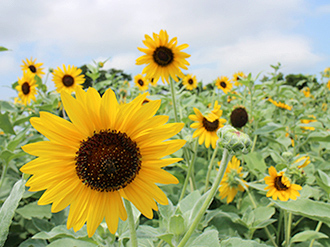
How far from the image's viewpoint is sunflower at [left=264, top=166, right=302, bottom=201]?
1.79 metres

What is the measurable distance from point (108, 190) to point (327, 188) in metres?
1.20

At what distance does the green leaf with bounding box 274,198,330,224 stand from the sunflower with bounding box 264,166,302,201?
64 cm

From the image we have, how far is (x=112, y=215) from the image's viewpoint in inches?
39.0

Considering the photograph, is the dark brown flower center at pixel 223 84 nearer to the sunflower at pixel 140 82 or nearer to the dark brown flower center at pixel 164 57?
the sunflower at pixel 140 82

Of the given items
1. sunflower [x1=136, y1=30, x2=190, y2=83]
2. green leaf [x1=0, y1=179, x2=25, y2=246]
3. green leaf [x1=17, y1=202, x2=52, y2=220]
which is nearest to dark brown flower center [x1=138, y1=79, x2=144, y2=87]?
sunflower [x1=136, y1=30, x2=190, y2=83]

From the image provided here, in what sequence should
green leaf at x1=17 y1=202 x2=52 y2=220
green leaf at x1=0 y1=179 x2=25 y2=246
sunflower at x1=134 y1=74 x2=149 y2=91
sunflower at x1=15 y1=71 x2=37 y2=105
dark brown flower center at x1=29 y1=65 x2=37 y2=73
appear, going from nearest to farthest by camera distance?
green leaf at x1=0 y1=179 x2=25 y2=246, green leaf at x1=17 y1=202 x2=52 y2=220, sunflower at x1=15 y1=71 x2=37 y2=105, dark brown flower center at x1=29 y1=65 x2=37 y2=73, sunflower at x1=134 y1=74 x2=149 y2=91

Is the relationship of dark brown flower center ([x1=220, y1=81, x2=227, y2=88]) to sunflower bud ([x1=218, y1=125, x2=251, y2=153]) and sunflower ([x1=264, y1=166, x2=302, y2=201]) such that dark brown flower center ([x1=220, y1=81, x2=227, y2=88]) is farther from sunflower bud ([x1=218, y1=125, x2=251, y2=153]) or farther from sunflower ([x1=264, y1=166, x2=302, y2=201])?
sunflower bud ([x1=218, y1=125, x2=251, y2=153])

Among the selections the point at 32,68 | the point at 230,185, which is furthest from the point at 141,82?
the point at 230,185

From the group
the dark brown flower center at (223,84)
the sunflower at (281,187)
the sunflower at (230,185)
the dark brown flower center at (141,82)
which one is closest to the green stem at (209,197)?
the sunflower at (281,187)

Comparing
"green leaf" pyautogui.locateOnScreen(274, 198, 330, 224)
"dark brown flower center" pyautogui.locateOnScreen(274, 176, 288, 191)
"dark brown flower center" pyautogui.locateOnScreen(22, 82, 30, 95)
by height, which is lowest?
"dark brown flower center" pyautogui.locateOnScreen(274, 176, 288, 191)

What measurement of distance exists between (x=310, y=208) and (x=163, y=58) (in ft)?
6.05

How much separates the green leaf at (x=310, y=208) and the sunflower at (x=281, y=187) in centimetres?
64

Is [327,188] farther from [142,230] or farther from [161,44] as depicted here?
[161,44]

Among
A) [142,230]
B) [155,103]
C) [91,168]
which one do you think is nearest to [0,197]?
[142,230]
